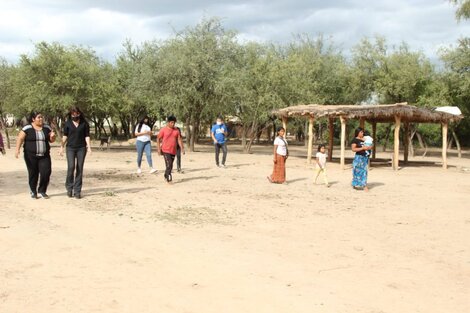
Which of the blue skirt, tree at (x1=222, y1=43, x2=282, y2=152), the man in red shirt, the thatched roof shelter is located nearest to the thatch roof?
the thatched roof shelter

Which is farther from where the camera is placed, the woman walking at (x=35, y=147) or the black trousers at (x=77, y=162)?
the black trousers at (x=77, y=162)

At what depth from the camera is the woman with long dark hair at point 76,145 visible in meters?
9.05

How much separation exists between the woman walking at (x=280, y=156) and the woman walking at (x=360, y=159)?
1.73 m

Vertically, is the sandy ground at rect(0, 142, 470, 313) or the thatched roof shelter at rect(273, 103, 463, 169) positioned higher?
the thatched roof shelter at rect(273, 103, 463, 169)

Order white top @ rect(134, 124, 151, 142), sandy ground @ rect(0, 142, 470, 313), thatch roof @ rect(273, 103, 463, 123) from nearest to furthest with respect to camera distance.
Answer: sandy ground @ rect(0, 142, 470, 313) → white top @ rect(134, 124, 151, 142) → thatch roof @ rect(273, 103, 463, 123)

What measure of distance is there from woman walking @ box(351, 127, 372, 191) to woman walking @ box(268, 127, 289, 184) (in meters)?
1.73

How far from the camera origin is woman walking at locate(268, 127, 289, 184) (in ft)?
40.8

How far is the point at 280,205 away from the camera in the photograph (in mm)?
9289

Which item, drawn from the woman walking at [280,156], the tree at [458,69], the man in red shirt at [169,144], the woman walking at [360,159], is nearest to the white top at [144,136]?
the man in red shirt at [169,144]

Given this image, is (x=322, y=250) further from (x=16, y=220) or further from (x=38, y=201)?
(x=38, y=201)

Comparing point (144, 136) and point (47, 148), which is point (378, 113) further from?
point (47, 148)

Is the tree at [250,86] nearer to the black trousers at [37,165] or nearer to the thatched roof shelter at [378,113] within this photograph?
the thatched roof shelter at [378,113]

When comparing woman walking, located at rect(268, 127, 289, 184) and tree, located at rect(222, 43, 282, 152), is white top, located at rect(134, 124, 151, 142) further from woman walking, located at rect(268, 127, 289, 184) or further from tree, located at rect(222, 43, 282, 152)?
tree, located at rect(222, 43, 282, 152)

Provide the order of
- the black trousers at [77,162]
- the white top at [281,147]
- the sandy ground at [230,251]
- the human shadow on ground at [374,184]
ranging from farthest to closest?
1. the human shadow on ground at [374,184]
2. the white top at [281,147]
3. the black trousers at [77,162]
4. the sandy ground at [230,251]
